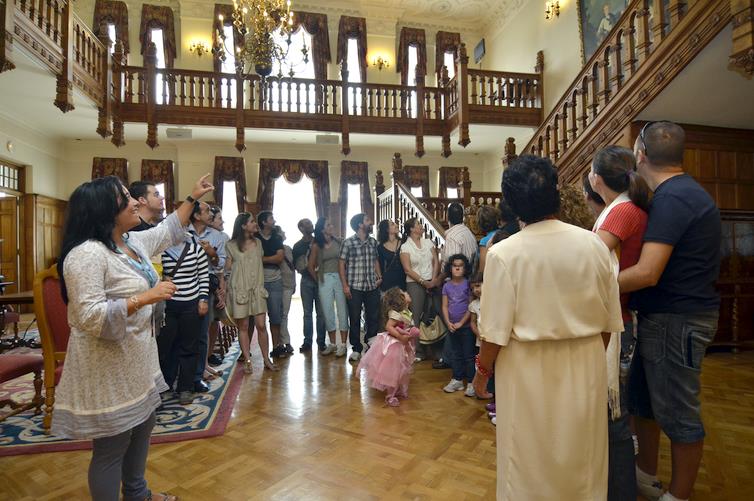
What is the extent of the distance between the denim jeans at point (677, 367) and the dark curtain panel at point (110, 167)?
11.3 metres

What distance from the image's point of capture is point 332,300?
4.67 meters

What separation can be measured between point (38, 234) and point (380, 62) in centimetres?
878

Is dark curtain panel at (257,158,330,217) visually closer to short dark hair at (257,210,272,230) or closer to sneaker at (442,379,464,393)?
short dark hair at (257,210,272,230)

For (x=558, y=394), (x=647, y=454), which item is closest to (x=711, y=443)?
(x=647, y=454)

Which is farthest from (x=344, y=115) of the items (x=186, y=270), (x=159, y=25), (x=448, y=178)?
(x=186, y=270)

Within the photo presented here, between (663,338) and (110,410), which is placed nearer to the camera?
(110,410)

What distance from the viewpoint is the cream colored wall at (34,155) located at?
8.20 m

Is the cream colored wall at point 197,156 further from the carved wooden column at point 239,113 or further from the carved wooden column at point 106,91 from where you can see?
the carved wooden column at point 106,91

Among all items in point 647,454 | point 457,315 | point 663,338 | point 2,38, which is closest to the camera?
point 663,338

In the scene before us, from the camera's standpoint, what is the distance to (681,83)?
3777mm

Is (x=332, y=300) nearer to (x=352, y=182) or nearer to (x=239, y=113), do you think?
(x=239, y=113)

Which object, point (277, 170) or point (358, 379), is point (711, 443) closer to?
point (358, 379)

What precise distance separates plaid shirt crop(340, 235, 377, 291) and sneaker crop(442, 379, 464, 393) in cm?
134

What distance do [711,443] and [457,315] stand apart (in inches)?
66.5
